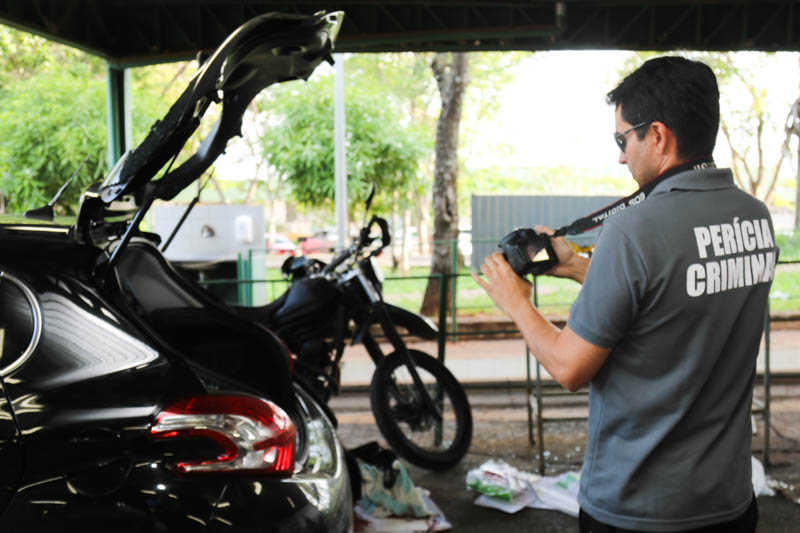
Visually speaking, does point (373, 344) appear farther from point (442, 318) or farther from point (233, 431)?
point (233, 431)

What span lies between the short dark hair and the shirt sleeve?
0.88ft

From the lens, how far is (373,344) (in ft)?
16.5

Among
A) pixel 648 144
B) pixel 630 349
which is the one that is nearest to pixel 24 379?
pixel 630 349

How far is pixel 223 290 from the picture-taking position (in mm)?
7707

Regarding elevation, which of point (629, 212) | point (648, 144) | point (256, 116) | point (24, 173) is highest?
point (256, 116)

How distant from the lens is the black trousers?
1.78 metres

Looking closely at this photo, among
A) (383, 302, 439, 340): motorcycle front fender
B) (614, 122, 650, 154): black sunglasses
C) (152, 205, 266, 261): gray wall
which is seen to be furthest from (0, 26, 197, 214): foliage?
(614, 122, 650, 154): black sunglasses

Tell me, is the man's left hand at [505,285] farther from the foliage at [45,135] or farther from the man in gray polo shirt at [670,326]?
the foliage at [45,135]

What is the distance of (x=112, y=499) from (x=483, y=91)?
22209mm

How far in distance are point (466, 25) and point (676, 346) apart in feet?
18.4

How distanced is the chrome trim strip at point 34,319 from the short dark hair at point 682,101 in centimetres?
169

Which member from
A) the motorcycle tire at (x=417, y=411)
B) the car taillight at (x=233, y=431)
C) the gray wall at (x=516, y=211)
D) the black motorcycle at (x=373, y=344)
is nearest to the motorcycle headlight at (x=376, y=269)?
the black motorcycle at (x=373, y=344)

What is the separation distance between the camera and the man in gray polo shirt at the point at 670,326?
165 centimetres

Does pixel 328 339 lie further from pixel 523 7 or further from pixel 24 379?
pixel 523 7
